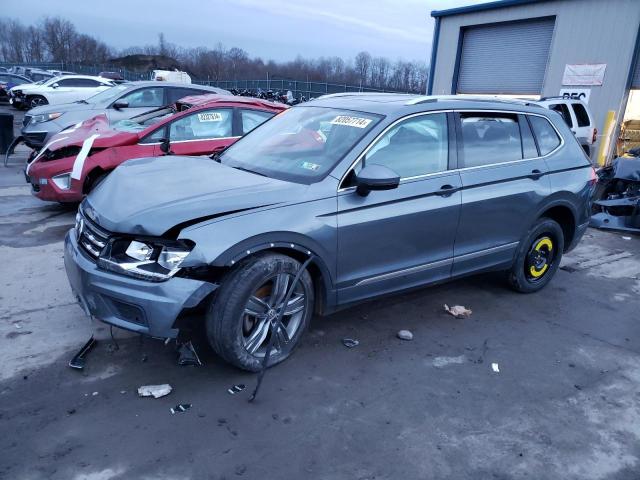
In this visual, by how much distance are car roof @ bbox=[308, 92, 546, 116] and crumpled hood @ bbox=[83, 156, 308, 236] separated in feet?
3.40

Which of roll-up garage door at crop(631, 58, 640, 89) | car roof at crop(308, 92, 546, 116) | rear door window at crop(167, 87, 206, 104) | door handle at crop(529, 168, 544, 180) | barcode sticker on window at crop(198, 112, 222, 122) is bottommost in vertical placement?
door handle at crop(529, 168, 544, 180)

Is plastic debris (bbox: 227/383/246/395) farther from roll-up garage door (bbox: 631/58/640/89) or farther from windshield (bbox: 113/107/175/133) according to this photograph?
roll-up garage door (bbox: 631/58/640/89)

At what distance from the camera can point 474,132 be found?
4.25 m

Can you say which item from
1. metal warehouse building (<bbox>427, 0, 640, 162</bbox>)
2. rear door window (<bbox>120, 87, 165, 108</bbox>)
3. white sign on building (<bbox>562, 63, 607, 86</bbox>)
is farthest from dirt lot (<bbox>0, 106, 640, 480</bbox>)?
white sign on building (<bbox>562, 63, 607, 86</bbox>)

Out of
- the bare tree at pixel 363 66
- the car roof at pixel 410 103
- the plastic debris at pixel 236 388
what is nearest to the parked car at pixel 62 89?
the car roof at pixel 410 103

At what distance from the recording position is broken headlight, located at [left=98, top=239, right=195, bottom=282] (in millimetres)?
2963

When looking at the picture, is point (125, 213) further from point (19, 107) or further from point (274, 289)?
point (19, 107)

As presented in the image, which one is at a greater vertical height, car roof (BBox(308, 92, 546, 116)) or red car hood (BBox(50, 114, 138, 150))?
car roof (BBox(308, 92, 546, 116))

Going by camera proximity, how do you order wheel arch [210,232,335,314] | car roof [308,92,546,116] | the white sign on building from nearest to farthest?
wheel arch [210,232,335,314], car roof [308,92,546,116], the white sign on building

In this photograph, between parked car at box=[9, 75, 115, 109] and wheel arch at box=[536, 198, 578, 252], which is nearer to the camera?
wheel arch at box=[536, 198, 578, 252]

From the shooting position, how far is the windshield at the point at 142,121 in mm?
6907

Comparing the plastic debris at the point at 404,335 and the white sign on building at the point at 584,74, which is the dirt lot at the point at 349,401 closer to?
the plastic debris at the point at 404,335

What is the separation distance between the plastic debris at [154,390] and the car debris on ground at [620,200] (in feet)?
24.3

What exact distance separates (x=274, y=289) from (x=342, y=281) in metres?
0.54
